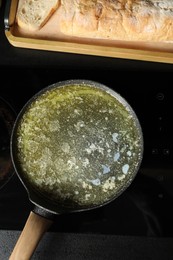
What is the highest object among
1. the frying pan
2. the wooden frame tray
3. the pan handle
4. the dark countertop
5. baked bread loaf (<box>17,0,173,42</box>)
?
baked bread loaf (<box>17,0,173,42</box>)

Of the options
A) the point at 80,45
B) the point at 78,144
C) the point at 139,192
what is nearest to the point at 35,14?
the point at 80,45

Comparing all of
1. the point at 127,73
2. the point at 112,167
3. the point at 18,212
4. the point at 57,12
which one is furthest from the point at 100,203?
the point at 57,12

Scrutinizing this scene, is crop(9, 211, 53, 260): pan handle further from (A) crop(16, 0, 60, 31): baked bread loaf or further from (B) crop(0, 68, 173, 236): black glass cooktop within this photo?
(A) crop(16, 0, 60, 31): baked bread loaf

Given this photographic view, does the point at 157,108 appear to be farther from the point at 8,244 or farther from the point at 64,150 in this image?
the point at 8,244

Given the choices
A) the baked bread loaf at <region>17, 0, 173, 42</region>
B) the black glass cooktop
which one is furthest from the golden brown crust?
the black glass cooktop

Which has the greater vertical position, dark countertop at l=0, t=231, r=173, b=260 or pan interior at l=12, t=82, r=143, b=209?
pan interior at l=12, t=82, r=143, b=209

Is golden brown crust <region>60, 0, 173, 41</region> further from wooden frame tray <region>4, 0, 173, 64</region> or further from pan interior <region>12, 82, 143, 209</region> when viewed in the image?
pan interior <region>12, 82, 143, 209</region>

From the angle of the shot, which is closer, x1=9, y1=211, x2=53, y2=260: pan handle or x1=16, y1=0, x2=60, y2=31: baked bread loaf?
x1=9, y1=211, x2=53, y2=260: pan handle
